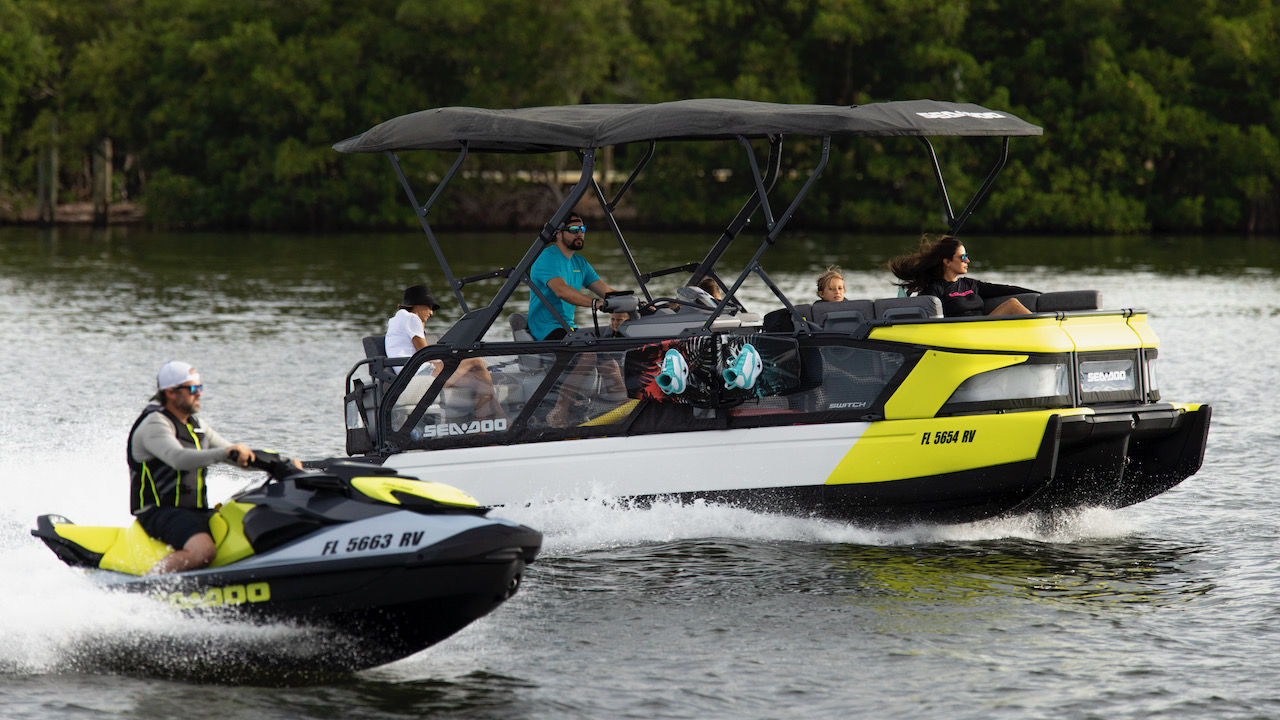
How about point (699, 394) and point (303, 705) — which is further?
point (699, 394)

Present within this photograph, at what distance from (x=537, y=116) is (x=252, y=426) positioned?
6002 millimetres

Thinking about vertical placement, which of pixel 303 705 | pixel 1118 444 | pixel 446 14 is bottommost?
pixel 303 705

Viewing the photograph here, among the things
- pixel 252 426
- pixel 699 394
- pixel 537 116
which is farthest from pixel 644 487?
pixel 252 426

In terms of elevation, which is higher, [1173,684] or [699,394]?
[699,394]

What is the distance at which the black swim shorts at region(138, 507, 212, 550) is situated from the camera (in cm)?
702

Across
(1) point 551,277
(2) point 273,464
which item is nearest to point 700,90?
(1) point 551,277

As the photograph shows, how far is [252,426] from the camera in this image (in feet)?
48.6

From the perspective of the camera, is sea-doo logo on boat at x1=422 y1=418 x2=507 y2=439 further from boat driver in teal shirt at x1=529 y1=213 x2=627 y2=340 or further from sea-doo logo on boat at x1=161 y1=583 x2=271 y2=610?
sea-doo logo on boat at x1=161 y1=583 x2=271 y2=610

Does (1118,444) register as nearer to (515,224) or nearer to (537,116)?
(537,116)

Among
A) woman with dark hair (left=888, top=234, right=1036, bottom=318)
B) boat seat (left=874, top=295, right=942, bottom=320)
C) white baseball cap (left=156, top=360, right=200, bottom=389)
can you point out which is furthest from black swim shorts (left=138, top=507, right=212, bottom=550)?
woman with dark hair (left=888, top=234, right=1036, bottom=318)

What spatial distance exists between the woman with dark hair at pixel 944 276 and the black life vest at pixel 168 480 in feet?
16.7

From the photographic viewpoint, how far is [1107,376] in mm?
9734

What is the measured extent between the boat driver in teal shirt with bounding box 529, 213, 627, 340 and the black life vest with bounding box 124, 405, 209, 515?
11.4 feet

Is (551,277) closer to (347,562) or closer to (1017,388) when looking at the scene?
(1017,388)
